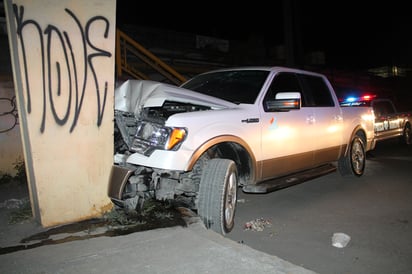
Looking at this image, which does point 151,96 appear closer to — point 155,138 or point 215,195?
point 155,138

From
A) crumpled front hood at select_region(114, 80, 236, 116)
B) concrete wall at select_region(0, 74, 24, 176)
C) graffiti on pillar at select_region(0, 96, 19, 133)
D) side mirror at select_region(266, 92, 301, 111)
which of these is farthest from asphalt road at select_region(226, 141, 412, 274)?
graffiti on pillar at select_region(0, 96, 19, 133)

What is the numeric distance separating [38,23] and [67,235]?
212 cm

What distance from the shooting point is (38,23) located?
3635mm

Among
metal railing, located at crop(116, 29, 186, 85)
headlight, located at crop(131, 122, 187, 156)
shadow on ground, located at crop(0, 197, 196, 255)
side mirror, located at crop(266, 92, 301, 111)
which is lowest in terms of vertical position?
shadow on ground, located at crop(0, 197, 196, 255)

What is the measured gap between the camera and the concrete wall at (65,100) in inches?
142

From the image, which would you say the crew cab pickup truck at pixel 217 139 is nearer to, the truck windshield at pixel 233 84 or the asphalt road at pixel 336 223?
the truck windshield at pixel 233 84

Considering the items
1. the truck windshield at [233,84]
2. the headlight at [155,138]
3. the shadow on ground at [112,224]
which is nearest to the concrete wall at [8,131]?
the shadow on ground at [112,224]

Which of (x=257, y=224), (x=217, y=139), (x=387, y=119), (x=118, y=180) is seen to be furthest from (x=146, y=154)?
(x=387, y=119)

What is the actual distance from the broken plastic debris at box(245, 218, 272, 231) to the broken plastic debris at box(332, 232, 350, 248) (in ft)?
2.77

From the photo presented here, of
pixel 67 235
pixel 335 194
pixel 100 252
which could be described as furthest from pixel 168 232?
pixel 335 194

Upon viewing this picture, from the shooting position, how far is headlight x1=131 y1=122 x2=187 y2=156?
12.2 feet

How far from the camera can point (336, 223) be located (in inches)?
184

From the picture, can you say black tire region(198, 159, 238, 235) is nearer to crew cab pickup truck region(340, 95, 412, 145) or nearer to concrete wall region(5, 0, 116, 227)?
concrete wall region(5, 0, 116, 227)

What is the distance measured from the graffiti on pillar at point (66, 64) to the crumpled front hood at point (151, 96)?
1.13 ft
